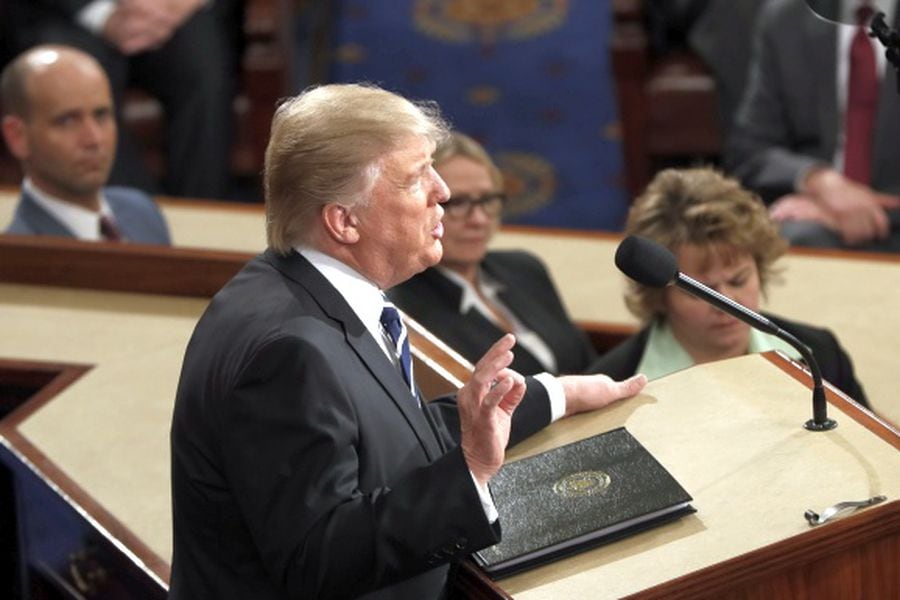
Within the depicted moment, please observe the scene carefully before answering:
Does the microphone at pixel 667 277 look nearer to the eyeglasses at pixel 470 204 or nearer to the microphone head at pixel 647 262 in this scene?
the microphone head at pixel 647 262

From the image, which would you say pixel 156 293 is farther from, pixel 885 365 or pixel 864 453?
pixel 864 453

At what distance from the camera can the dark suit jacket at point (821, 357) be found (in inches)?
111

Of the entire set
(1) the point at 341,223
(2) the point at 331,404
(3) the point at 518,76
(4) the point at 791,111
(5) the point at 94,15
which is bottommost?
(3) the point at 518,76

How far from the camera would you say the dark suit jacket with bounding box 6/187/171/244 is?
351 centimetres

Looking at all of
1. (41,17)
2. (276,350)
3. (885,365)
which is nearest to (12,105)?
(41,17)

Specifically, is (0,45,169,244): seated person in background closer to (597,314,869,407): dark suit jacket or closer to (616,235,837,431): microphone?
(597,314,869,407): dark suit jacket

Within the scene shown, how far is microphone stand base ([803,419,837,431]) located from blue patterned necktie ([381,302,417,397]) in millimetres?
465

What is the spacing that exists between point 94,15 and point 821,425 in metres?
3.24

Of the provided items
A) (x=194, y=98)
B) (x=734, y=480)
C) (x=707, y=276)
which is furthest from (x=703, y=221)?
(x=194, y=98)

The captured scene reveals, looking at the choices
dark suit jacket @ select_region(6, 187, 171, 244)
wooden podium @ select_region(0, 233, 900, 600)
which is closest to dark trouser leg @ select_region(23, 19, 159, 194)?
dark suit jacket @ select_region(6, 187, 171, 244)

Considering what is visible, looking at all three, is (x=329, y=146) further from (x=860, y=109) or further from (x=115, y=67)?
(x=115, y=67)

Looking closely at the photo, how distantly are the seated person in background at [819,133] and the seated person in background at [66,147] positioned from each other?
1.45 metres

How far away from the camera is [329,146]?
1.83m

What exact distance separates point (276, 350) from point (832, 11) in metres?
1.09
